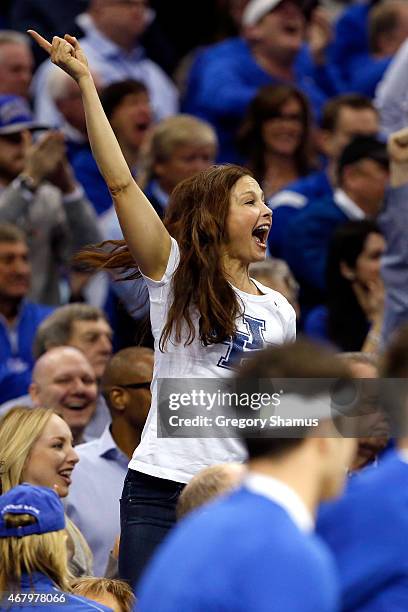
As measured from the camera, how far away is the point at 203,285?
13.1 ft

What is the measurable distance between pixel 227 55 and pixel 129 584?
5.58 m

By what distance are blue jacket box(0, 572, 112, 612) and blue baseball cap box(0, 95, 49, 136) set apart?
4201mm

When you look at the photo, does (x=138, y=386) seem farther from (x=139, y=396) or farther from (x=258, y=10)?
(x=258, y=10)

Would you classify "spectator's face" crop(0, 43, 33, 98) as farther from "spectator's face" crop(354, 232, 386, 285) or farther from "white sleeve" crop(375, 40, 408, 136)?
"spectator's face" crop(354, 232, 386, 285)

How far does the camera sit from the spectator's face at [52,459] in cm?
473

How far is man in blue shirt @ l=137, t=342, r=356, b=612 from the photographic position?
243 centimetres

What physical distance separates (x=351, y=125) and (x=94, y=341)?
262 cm

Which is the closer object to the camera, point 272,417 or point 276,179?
point 272,417

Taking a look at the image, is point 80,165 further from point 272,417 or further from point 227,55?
point 272,417

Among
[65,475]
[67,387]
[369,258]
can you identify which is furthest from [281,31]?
[65,475]

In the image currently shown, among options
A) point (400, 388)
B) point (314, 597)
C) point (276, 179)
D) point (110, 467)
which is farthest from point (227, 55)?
point (314, 597)

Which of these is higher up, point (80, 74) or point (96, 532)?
point (80, 74)

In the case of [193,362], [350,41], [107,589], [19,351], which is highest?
[350,41]

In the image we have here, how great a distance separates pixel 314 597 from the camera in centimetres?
245
